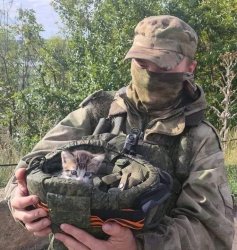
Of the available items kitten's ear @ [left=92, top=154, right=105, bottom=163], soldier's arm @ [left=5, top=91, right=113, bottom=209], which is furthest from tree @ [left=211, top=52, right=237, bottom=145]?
kitten's ear @ [left=92, top=154, right=105, bottom=163]

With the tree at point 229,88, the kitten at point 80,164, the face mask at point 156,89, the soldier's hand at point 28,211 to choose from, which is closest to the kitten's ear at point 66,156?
the kitten at point 80,164

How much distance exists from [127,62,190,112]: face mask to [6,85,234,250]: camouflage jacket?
0.17 ft

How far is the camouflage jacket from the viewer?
6.29 feet

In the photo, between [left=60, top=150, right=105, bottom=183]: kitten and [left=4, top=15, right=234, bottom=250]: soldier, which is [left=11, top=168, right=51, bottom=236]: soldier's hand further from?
[left=60, top=150, right=105, bottom=183]: kitten

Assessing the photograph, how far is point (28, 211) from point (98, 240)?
0.97ft

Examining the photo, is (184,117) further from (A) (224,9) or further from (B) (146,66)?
(A) (224,9)

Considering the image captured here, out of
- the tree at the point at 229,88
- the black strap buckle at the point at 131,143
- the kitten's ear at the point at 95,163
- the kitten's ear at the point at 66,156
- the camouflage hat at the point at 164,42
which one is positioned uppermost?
the camouflage hat at the point at 164,42

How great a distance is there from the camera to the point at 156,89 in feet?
7.18

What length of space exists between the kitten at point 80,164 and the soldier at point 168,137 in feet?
0.55

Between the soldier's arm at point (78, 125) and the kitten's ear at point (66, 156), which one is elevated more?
the kitten's ear at point (66, 156)

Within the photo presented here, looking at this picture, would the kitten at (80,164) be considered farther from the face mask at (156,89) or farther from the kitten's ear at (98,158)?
the face mask at (156,89)

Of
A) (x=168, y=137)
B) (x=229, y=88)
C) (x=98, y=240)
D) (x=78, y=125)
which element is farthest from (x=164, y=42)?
(x=229, y=88)

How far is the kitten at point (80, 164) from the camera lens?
5.55ft

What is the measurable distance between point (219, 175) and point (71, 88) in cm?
1267
